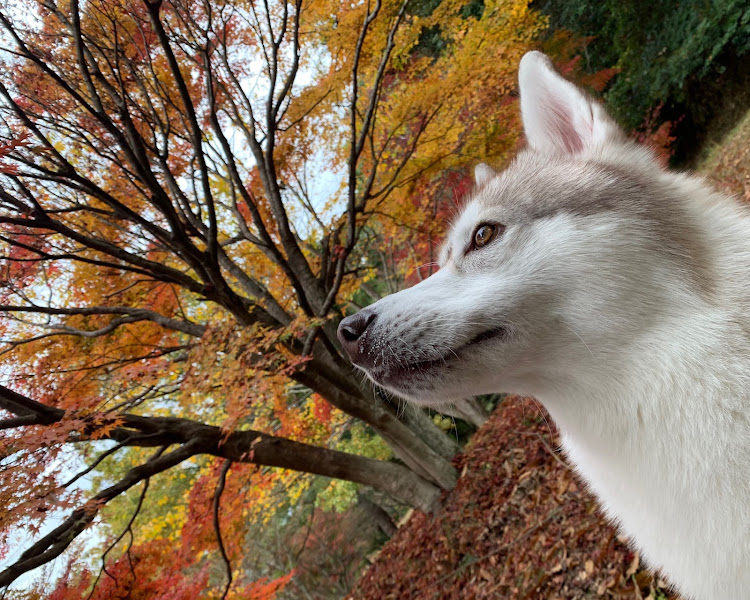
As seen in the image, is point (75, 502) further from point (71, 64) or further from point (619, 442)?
point (71, 64)

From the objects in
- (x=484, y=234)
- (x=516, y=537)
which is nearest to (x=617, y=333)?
(x=484, y=234)

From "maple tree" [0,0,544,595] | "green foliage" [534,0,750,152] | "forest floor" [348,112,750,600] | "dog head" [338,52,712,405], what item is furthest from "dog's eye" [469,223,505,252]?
"green foliage" [534,0,750,152]

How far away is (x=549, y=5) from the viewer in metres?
12.5

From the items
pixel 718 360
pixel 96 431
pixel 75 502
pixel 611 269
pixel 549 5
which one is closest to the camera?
pixel 718 360

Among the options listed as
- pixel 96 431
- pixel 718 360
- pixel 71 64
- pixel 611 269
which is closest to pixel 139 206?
pixel 71 64

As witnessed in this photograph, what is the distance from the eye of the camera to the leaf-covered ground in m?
3.34

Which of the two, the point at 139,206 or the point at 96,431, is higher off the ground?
the point at 139,206

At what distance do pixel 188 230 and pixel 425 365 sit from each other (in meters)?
4.10

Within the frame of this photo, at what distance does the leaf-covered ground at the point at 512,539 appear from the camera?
334cm

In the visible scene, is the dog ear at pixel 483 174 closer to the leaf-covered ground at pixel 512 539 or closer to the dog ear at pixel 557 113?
the dog ear at pixel 557 113

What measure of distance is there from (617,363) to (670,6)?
14.0 metres

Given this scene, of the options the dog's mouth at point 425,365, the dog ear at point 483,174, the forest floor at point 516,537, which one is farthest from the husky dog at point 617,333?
the forest floor at point 516,537

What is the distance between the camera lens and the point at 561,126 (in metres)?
1.92

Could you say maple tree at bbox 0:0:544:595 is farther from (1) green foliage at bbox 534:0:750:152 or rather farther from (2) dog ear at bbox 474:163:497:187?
(1) green foliage at bbox 534:0:750:152
